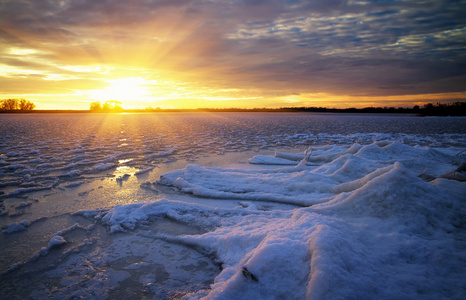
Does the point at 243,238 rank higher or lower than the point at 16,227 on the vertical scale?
higher

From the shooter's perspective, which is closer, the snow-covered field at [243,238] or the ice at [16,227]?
the snow-covered field at [243,238]

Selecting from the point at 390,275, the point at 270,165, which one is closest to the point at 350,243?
the point at 390,275

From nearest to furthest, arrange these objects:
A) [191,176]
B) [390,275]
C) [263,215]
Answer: [390,275]
[263,215]
[191,176]

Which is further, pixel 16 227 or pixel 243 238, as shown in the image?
pixel 16 227

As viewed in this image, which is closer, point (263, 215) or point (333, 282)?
point (333, 282)

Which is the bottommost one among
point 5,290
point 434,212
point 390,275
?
point 5,290

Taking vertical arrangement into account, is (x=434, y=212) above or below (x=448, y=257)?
above

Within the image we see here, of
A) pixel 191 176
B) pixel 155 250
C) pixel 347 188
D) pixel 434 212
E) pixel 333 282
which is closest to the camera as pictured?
pixel 333 282

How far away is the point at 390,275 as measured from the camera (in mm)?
1763

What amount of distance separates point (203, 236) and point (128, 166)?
450 centimetres

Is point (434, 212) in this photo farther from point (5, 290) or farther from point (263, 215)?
point (5, 290)

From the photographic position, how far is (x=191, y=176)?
5.23 meters

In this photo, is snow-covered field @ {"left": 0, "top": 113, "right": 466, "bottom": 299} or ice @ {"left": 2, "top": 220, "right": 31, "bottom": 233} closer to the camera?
snow-covered field @ {"left": 0, "top": 113, "right": 466, "bottom": 299}

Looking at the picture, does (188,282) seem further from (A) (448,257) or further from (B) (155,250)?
(A) (448,257)
